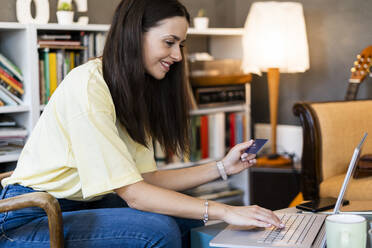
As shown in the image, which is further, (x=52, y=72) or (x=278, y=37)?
(x=278, y=37)

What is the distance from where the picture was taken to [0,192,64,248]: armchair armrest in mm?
1285

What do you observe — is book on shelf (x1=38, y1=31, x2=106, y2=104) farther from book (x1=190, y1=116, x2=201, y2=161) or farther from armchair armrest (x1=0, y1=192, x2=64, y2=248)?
armchair armrest (x1=0, y1=192, x2=64, y2=248)

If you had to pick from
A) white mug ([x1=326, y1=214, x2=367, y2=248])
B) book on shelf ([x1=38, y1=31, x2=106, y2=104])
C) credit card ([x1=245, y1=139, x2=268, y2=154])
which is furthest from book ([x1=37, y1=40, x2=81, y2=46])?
white mug ([x1=326, y1=214, x2=367, y2=248])

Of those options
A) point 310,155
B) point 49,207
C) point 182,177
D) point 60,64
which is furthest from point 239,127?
point 49,207

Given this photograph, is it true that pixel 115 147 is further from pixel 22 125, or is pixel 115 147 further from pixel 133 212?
pixel 22 125

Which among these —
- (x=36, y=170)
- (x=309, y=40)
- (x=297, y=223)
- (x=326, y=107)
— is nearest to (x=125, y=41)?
(x=36, y=170)

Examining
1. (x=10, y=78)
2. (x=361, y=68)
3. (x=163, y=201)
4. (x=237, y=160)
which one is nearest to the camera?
(x=163, y=201)

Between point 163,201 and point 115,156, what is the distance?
0.56ft

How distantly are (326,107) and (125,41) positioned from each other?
1281 millimetres

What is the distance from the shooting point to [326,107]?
248 centimetres

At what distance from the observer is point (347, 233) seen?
1.08m

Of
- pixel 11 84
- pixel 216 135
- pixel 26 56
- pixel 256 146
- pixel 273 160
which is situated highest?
pixel 26 56

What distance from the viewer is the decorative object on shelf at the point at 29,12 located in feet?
8.26

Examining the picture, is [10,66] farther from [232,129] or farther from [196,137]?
[232,129]
